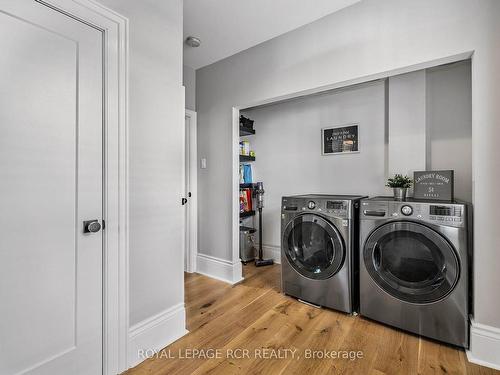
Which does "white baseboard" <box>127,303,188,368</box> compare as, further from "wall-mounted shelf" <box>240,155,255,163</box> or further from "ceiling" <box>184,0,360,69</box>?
"ceiling" <box>184,0,360,69</box>

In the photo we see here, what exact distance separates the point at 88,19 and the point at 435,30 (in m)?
2.11

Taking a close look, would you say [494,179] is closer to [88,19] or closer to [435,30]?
[435,30]

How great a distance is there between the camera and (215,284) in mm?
2770

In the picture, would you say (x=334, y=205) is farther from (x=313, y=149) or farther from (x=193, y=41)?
(x=193, y=41)

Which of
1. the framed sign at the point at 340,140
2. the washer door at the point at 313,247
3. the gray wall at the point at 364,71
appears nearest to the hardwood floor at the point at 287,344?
the washer door at the point at 313,247

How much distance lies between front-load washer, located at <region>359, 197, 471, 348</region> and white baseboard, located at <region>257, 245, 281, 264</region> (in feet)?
5.00

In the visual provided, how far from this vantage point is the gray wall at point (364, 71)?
154cm

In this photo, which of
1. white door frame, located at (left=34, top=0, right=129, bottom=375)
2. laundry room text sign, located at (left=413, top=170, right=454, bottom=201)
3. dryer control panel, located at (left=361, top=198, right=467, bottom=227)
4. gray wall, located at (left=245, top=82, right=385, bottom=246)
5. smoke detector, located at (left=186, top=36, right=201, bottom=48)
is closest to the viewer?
white door frame, located at (left=34, top=0, right=129, bottom=375)

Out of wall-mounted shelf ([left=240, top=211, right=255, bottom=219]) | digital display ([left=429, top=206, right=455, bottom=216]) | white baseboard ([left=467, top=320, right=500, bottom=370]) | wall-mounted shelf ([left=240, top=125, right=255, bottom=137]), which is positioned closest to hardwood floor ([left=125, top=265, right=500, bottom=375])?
white baseboard ([left=467, top=320, right=500, bottom=370])

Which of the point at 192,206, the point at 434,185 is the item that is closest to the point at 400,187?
the point at 434,185

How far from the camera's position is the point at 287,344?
1748 millimetres

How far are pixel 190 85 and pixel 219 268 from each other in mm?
2206

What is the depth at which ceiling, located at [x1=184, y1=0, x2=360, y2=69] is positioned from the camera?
80.4 inches

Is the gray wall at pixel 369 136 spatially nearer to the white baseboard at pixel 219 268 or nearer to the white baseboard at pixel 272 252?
the white baseboard at pixel 272 252
